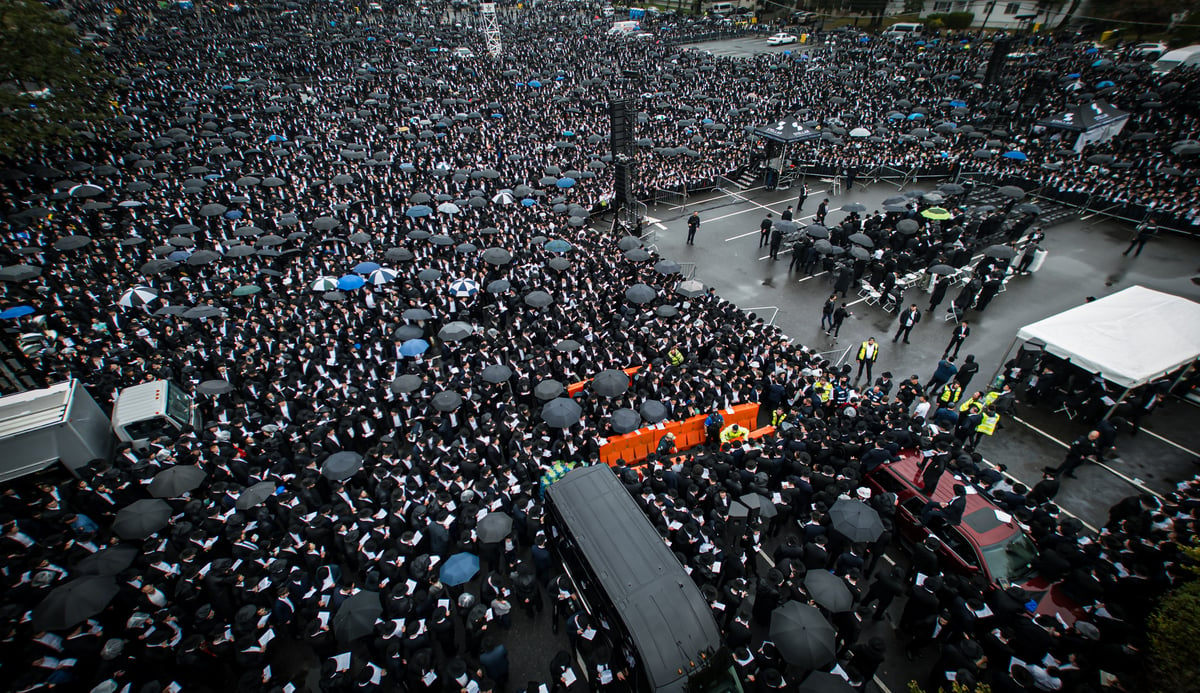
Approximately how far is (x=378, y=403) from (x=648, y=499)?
6143 mm

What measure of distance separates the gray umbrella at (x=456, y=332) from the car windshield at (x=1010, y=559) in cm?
1062

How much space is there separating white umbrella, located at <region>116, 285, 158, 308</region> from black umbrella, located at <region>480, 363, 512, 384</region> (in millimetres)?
9409

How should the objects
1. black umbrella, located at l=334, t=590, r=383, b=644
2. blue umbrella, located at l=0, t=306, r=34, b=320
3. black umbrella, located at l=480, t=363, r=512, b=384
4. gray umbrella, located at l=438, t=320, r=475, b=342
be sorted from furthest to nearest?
blue umbrella, located at l=0, t=306, r=34, b=320, gray umbrella, located at l=438, t=320, r=475, b=342, black umbrella, located at l=480, t=363, r=512, b=384, black umbrella, located at l=334, t=590, r=383, b=644

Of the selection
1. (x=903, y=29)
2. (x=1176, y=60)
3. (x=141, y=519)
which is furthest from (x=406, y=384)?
(x=903, y=29)

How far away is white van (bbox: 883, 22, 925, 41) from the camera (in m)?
43.2

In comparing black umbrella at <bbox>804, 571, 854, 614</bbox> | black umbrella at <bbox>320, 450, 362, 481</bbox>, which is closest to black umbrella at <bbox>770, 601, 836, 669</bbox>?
black umbrella at <bbox>804, 571, 854, 614</bbox>

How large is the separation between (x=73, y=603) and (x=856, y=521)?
34.5 feet

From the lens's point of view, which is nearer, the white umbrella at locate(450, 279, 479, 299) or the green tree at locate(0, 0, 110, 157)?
the white umbrella at locate(450, 279, 479, 299)

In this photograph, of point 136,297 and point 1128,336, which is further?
point 136,297

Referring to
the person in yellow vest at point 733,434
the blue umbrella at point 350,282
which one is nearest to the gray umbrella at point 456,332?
the blue umbrella at point 350,282

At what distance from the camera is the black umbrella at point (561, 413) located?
31.8 ft

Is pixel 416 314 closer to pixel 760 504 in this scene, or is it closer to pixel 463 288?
pixel 463 288

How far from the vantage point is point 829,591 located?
688cm

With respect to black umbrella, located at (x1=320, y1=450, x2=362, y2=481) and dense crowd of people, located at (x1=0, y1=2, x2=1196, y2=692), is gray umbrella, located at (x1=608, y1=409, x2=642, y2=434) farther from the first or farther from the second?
black umbrella, located at (x1=320, y1=450, x2=362, y2=481)
